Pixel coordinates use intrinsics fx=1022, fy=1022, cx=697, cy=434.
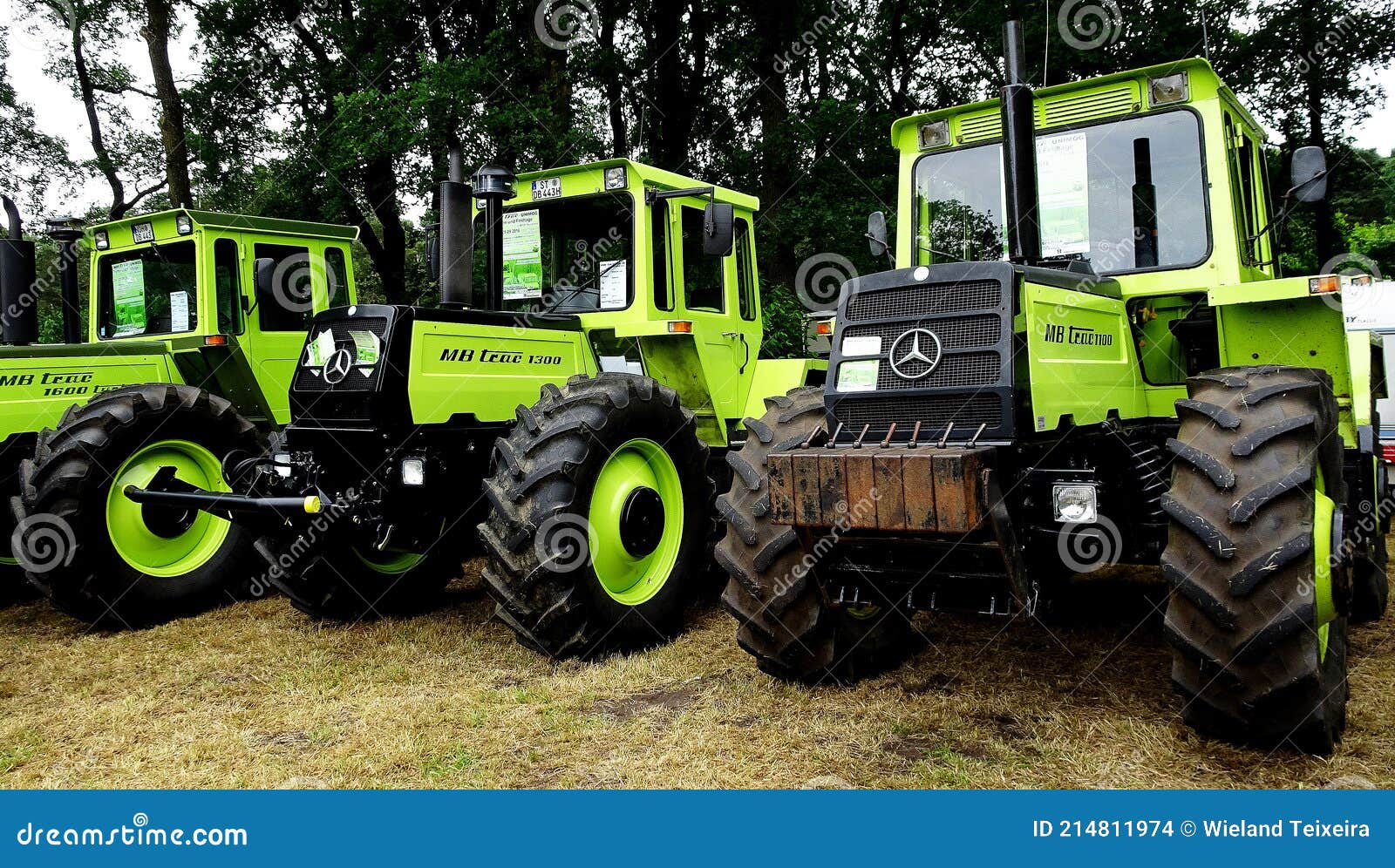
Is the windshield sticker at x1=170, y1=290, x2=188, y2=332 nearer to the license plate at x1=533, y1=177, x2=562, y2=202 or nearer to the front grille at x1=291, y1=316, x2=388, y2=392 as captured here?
the front grille at x1=291, y1=316, x2=388, y2=392

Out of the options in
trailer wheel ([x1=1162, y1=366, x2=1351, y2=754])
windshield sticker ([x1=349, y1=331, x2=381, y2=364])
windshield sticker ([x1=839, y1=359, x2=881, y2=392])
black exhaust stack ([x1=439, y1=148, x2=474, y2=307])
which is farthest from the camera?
black exhaust stack ([x1=439, y1=148, x2=474, y2=307])

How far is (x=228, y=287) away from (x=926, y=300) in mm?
6019

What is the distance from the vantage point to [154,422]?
6328 mm

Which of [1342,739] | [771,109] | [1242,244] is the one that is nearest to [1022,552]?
[1342,739]

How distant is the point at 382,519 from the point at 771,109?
12.2 m

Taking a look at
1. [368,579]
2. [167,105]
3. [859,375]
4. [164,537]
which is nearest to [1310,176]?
[859,375]

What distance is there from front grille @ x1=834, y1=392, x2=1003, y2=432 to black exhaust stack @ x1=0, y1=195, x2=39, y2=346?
6593 mm

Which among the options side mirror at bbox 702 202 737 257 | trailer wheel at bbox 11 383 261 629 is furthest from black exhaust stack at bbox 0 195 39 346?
side mirror at bbox 702 202 737 257

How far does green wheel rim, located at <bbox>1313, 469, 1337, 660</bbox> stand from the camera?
334cm

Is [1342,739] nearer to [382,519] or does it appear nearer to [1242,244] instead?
[1242,244]

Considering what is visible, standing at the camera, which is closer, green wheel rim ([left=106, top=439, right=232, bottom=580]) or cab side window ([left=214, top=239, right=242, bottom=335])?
green wheel rim ([left=106, top=439, right=232, bottom=580])

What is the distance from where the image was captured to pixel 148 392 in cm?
638

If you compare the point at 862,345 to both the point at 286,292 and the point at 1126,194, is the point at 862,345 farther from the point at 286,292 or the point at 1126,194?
the point at 286,292

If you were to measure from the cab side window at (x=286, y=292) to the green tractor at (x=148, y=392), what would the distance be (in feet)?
0.04
